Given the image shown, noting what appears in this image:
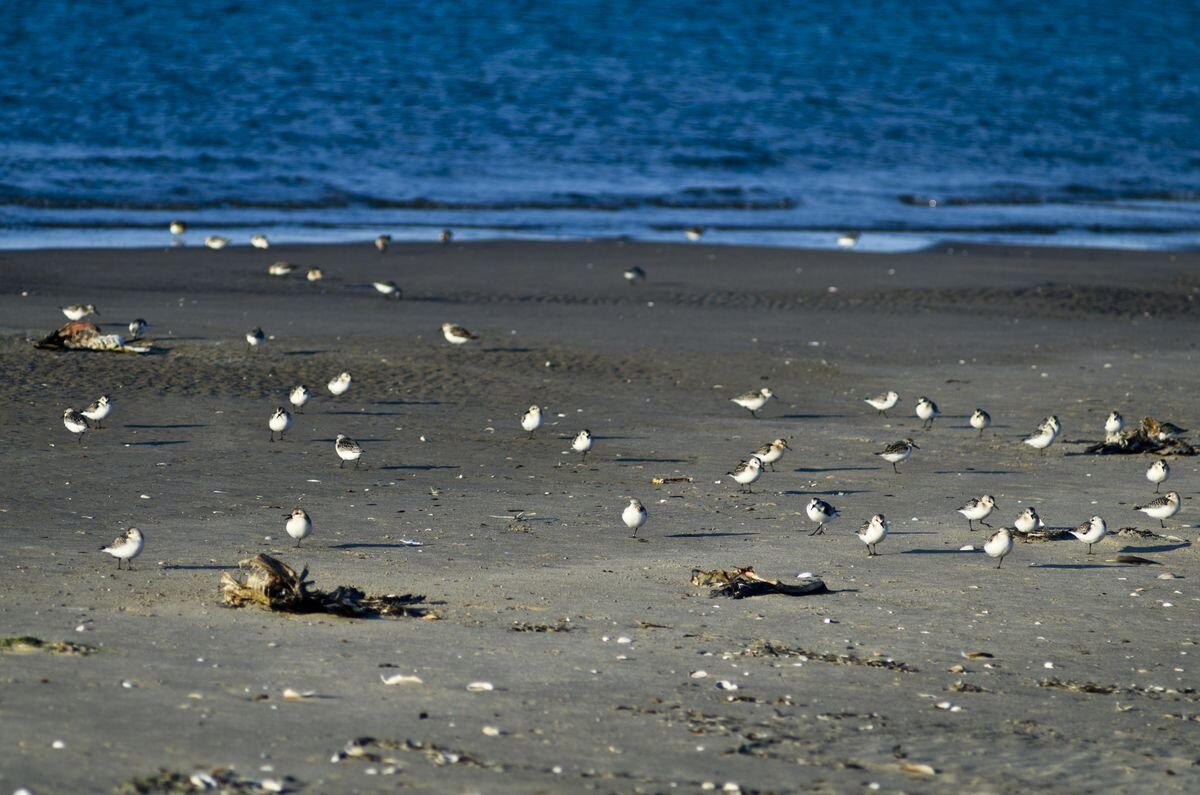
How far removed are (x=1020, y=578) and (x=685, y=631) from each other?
320 cm

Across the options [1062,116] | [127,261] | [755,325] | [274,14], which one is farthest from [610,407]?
[274,14]

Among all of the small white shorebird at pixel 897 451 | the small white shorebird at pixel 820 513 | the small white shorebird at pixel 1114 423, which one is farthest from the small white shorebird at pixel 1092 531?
the small white shorebird at pixel 1114 423

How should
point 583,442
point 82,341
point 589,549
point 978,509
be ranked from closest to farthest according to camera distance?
point 589,549, point 978,509, point 583,442, point 82,341

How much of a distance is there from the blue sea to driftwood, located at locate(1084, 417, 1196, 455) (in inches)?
738

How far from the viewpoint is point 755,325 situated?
84.1ft

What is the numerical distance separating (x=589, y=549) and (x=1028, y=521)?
11.6 ft

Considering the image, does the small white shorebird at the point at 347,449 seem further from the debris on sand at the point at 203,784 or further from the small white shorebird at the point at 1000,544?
the debris on sand at the point at 203,784

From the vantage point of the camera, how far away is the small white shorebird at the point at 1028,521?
13656 mm

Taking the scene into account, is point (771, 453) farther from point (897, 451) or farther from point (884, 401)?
point (884, 401)

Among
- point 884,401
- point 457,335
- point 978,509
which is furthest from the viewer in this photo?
point 457,335

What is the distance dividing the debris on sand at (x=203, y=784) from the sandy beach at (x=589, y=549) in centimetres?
8

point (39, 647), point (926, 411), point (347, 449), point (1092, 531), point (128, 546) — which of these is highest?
point (39, 647)

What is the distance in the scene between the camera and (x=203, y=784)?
24.7ft

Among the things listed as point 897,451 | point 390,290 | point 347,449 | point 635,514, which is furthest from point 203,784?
point 390,290
